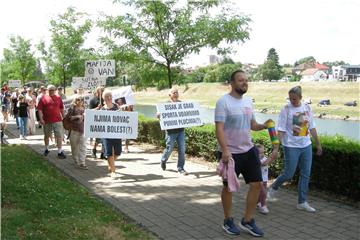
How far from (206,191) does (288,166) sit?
1.67 m

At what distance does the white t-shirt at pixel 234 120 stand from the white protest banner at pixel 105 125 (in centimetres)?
404

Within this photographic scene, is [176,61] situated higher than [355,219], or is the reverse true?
[176,61]

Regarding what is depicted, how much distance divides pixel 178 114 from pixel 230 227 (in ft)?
13.9

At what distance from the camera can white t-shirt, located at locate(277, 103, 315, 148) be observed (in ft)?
21.7

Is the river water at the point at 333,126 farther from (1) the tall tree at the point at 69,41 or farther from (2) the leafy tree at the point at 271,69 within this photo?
(2) the leafy tree at the point at 271,69

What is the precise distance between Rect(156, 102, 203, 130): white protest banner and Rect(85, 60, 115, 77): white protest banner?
11.4 ft

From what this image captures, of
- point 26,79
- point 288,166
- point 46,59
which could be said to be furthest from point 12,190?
point 26,79

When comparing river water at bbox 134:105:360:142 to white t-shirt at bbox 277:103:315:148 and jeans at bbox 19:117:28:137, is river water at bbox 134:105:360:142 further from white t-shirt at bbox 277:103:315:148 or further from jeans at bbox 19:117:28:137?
white t-shirt at bbox 277:103:315:148

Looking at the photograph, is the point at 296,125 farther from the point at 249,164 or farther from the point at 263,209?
the point at 249,164

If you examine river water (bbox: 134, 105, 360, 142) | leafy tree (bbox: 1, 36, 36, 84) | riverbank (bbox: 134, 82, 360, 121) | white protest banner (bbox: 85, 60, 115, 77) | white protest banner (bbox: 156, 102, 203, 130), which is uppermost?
leafy tree (bbox: 1, 36, 36, 84)

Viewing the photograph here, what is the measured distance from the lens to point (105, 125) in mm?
9164

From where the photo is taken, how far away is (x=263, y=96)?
282 feet

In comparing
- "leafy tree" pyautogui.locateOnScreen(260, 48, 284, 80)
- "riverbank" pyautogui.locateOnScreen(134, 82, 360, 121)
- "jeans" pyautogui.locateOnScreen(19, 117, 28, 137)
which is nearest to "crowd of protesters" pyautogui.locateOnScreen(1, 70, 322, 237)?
"jeans" pyautogui.locateOnScreen(19, 117, 28, 137)

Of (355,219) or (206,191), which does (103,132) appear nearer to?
(206,191)
